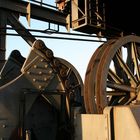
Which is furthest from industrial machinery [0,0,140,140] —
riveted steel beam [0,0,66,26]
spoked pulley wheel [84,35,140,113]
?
riveted steel beam [0,0,66,26]

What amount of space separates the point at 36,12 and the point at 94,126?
6602mm

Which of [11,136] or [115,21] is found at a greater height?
[115,21]

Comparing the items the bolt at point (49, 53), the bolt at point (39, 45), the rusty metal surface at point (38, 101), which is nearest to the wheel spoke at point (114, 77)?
the rusty metal surface at point (38, 101)

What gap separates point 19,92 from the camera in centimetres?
460

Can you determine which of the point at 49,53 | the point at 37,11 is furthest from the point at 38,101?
the point at 37,11

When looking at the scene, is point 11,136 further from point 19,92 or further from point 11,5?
point 11,5

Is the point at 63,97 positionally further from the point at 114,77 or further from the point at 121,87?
the point at 114,77

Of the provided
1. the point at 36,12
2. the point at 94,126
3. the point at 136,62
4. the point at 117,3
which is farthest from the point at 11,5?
the point at 94,126

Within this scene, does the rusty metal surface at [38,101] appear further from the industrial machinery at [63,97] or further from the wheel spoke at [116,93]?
the wheel spoke at [116,93]

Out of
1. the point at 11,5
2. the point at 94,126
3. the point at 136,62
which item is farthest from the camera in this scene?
the point at 11,5

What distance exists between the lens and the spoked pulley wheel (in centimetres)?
568

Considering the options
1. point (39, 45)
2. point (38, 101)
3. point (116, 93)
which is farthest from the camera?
point (116, 93)

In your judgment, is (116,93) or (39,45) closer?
(39,45)

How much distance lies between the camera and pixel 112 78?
712cm
